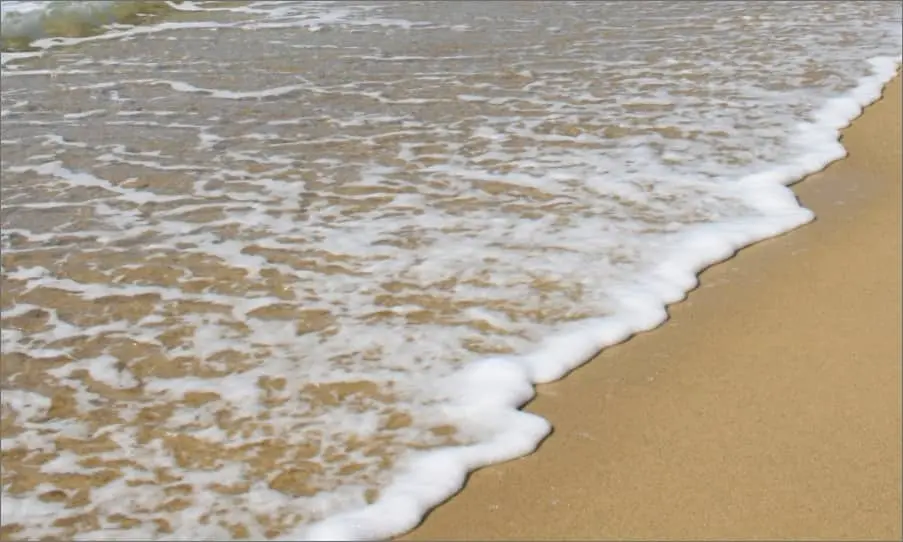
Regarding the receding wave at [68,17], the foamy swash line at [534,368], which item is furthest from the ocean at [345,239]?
the receding wave at [68,17]

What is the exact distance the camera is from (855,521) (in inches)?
107

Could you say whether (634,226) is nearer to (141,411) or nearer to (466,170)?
(466,170)

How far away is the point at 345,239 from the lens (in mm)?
4438

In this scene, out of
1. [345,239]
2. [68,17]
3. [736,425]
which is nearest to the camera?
[736,425]

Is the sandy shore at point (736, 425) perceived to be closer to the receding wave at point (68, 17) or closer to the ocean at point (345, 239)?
the ocean at point (345, 239)

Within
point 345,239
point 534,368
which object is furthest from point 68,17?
point 534,368

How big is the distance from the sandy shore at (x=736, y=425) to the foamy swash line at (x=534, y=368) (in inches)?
2.0

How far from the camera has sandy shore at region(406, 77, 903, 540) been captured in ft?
9.05

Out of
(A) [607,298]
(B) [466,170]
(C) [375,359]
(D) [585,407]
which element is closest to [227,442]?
(C) [375,359]

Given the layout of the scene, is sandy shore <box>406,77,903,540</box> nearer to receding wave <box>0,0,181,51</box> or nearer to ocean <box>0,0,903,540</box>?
ocean <box>0,0,903,540</box>

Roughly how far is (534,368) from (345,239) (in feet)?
4.08

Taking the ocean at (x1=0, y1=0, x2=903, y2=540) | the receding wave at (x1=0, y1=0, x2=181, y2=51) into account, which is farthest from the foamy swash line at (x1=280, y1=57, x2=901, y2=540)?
the receding wave at (x1=0, y1=0, x2=181, y2=51)

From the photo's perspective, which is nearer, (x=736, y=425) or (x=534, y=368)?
(x=736, y=425)

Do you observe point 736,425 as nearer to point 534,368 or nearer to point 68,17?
point 534,368
